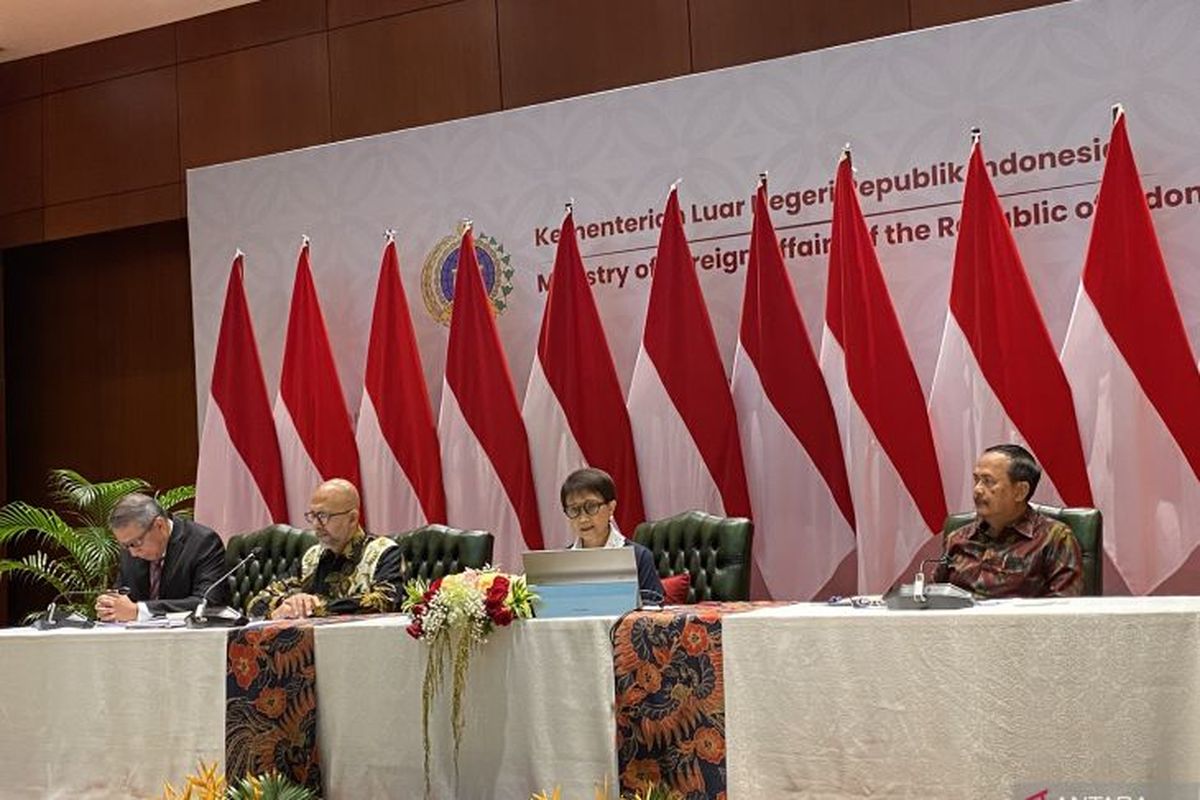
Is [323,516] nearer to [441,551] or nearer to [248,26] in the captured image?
[441,551]

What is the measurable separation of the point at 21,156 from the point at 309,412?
9.56ft

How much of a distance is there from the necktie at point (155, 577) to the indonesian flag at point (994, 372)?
10.0 feet

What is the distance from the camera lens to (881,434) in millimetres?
5613

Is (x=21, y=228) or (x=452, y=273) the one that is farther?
(x=21, y=228)

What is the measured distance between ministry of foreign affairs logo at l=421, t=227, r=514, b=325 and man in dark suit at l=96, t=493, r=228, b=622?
1.69 metres

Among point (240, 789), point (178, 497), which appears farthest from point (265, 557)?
point (240, 789)

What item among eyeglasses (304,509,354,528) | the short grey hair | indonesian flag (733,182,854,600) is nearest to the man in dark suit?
the short grey hair

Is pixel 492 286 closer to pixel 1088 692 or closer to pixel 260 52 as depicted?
pixel 260 52

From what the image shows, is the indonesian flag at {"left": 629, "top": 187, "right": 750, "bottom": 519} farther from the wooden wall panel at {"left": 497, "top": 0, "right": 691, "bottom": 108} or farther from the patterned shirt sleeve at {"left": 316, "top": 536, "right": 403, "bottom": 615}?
the patterned shirt sleeve at {"left": 316, "top": 536, "right": 403, "bottom": 615}

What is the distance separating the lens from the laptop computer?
3.87 meters

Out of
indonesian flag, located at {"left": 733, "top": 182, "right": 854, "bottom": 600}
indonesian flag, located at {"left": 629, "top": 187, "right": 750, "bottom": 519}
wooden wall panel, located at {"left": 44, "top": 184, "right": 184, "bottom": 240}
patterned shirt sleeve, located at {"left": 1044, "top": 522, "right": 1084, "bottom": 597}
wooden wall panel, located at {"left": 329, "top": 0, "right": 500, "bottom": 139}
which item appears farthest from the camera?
wooden wall panel, located at {"left": 44, "top": 184, "right": 184, "bottom": 240}

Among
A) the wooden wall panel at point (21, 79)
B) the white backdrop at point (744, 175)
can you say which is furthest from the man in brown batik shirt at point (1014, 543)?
the wooden wall panel at point (21, 79)

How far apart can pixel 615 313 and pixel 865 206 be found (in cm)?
122

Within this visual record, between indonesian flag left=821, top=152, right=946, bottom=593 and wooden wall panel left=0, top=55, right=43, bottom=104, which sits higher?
wooden wall panel left=0, top=55, right=43, bottom=104
